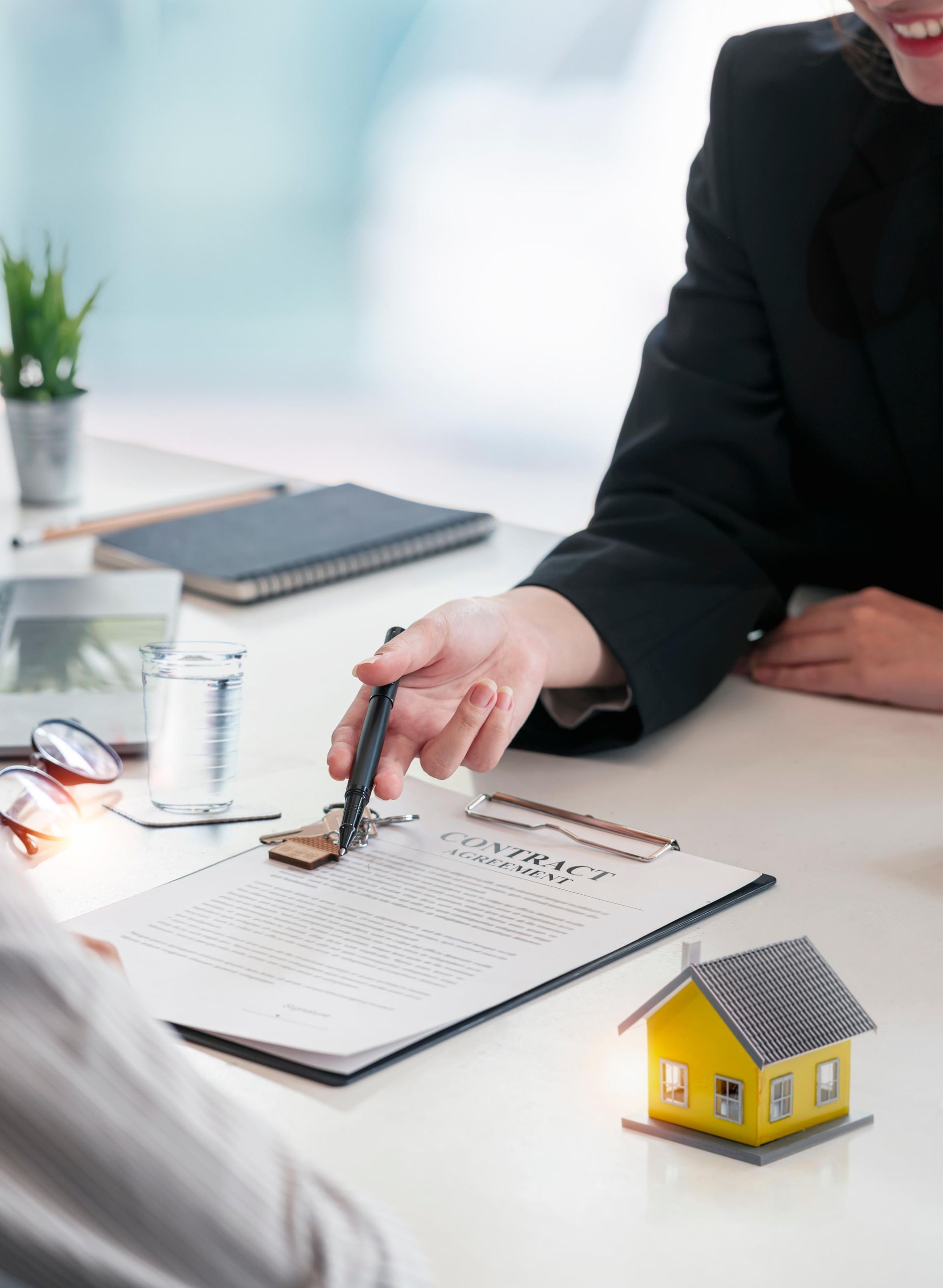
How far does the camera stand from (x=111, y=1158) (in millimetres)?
375

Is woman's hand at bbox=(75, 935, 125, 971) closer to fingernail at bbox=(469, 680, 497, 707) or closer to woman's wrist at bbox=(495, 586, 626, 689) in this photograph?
fingernail at bbox=(469, 680, 497, 707)

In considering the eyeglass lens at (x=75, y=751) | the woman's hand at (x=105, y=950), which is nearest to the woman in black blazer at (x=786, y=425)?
the eyeglass lens at (x=75, y=751)

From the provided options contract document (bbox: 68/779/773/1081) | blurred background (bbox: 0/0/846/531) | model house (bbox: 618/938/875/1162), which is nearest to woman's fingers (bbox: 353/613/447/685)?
contract document (bbox: 68/779/773/1081)

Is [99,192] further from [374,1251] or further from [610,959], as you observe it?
[374,1251]

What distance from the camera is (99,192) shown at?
3869mm

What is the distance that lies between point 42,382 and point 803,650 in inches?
43.4

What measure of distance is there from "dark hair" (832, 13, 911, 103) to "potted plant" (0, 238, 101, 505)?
101 cm

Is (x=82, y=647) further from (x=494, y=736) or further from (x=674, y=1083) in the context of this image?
(x=674, y=1083)

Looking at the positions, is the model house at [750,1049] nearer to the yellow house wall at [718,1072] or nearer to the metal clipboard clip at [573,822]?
the yellow house wall at [718,1072]

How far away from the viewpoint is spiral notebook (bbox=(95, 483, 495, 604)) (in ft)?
4.78

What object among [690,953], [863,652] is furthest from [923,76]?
[690,953]

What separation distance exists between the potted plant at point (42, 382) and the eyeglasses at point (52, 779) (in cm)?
90

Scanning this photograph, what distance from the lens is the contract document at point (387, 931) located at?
67 centimetres

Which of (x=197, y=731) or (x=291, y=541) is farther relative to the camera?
(x=291, y=541)
